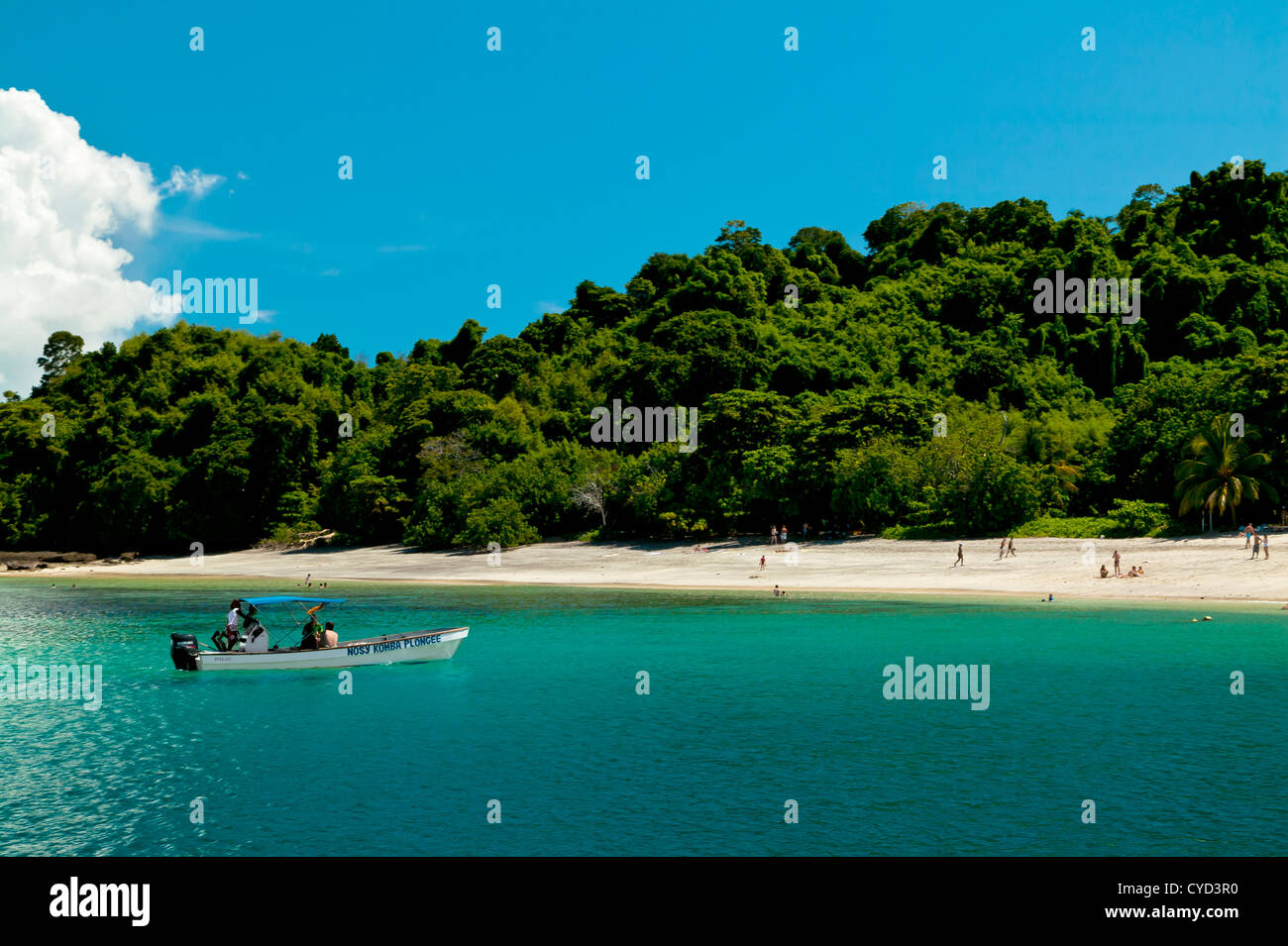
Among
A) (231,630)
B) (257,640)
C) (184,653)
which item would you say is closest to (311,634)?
(257,640)

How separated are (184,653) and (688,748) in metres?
16.4

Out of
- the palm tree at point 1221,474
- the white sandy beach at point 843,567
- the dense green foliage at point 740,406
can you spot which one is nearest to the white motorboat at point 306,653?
the white sandy beach at point 843,567

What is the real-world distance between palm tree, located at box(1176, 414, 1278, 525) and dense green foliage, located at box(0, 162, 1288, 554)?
4.34ft

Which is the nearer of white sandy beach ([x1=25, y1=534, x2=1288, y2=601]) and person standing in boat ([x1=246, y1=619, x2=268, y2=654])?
person standing in boat ([x1=246, y1=619, x2=268, y2=654])

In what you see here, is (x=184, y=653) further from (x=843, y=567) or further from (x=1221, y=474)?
(x=1221, y=474)

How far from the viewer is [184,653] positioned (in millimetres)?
26656

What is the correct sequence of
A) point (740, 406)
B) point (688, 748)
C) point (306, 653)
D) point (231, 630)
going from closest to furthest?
point (688, 748) < point (306, 653) < point (231, 630) < point (740, 406)

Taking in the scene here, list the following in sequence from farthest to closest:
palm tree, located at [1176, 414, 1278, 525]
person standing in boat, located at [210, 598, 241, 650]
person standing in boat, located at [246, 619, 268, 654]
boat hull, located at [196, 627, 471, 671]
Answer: palm tree, located at [1176, 414, 1278, 525] < person standing in boat, located at [210, 598, 241, 650] < person standing in boat, located at [246, 619, 268, 654] < boat hull, located at [196, 627, 471, 671]

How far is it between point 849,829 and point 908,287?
86543 mm

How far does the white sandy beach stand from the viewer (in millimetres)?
38938

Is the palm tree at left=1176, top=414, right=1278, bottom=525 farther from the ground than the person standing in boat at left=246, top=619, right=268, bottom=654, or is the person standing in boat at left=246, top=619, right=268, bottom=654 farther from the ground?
the palm tree at left=1176, top=414, right=1278, bottom=525

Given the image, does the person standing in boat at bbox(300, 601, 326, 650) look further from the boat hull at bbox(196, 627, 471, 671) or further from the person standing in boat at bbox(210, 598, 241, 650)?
the person standing in boat at bbox(210, 598, 241, 650)

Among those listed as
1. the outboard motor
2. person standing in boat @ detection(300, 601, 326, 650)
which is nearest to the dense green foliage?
person standing in boat @ detection(300, 601, 326, 650)

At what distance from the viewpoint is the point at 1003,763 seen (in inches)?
657
